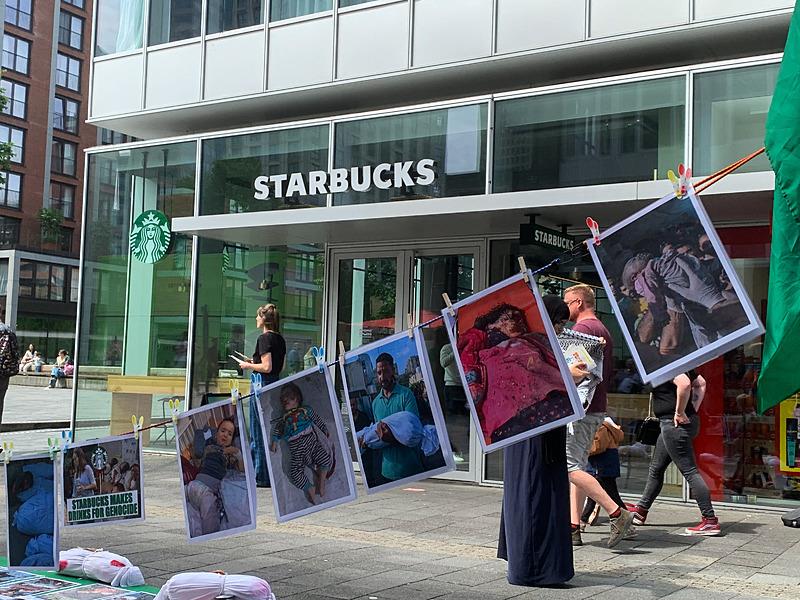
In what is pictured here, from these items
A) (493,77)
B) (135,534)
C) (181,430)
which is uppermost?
(493,77)

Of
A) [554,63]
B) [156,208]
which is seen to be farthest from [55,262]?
[554,63]

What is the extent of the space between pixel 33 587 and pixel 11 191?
6071cm

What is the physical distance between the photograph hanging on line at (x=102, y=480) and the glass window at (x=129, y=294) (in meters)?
7.62

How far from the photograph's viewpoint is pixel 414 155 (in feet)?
36.7

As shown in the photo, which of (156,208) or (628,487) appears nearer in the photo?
(628,487)

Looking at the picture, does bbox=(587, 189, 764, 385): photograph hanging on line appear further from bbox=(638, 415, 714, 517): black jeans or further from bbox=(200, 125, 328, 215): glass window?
bbox=(200, 125, 328, 215): glass window

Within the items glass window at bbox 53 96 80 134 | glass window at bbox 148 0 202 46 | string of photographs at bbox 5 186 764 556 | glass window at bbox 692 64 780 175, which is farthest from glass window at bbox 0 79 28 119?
string of photographs at bbox 5 186 764 556

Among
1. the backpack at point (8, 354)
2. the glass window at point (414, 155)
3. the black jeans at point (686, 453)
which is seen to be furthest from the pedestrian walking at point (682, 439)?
the backpack at point (8, 354)

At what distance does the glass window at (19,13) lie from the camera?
5996 centimetres

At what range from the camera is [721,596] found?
585 centimetres

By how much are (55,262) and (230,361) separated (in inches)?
2034

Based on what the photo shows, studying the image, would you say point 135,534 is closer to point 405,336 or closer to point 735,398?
point 405,336

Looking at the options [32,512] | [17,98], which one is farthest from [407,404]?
[17,98]

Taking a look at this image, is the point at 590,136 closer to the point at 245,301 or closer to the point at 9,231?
the point at 245,301
